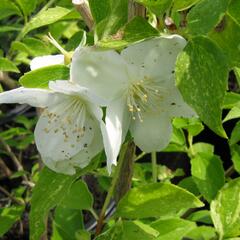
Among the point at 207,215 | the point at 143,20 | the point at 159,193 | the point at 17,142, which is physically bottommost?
the point at 17,142

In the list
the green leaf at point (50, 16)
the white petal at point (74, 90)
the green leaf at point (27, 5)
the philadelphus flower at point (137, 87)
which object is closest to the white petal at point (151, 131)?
the philadelphus flower at point (137, 87)

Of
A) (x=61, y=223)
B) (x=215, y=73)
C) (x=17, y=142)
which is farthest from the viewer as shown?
(x=17, y=142)

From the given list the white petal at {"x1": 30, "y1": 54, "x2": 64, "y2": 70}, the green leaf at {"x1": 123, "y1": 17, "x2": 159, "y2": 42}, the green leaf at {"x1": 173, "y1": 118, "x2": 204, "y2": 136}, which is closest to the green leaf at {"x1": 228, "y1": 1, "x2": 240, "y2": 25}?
the green leaf at {"x1": 123, "y1": 17, "x2": 159, "y2": 42}

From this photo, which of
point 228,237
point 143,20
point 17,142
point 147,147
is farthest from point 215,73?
point 17,142

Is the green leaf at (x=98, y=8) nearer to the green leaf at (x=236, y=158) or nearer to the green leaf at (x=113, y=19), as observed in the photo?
the green leaf at (x=113, y=19)

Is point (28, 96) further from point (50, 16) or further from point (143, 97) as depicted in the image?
point (50, 16)

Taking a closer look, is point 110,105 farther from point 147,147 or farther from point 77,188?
point 77,188
